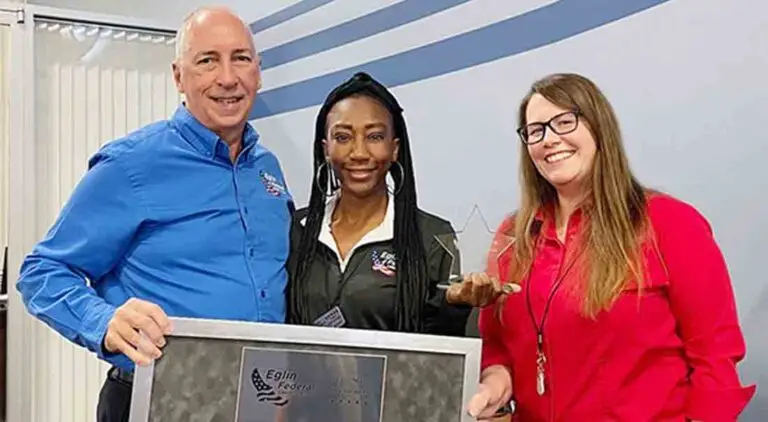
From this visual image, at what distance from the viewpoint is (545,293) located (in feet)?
5.28

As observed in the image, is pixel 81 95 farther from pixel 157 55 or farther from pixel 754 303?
pixel 754 303

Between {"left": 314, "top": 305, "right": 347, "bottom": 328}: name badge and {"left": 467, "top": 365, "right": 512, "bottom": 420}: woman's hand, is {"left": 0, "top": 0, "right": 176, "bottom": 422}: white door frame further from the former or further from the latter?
{"left": 467, "top": 365, "right": 512, "bottom": 420}: woman's hand

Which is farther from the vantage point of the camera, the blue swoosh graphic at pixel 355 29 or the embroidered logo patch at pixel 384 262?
the blue swoosh graphic at pixel 355 29

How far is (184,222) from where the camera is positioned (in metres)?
1.75

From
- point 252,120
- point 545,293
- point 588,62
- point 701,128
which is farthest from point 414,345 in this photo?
point 252,120

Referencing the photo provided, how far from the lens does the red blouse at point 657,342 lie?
4.92ft

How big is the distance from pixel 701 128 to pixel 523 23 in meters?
0.61

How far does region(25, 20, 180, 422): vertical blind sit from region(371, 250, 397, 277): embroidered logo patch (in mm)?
2031

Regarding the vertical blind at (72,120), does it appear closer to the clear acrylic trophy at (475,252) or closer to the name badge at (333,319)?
the name badge at (333,319)

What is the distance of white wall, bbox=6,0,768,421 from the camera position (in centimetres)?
182

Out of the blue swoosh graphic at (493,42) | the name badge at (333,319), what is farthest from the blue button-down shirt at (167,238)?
the blue swoosh graphic at (493,42)

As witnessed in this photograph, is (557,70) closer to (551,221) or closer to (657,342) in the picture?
(551,221)

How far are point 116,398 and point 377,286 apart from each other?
553mm

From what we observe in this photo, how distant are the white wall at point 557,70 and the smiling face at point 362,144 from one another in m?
0.20
